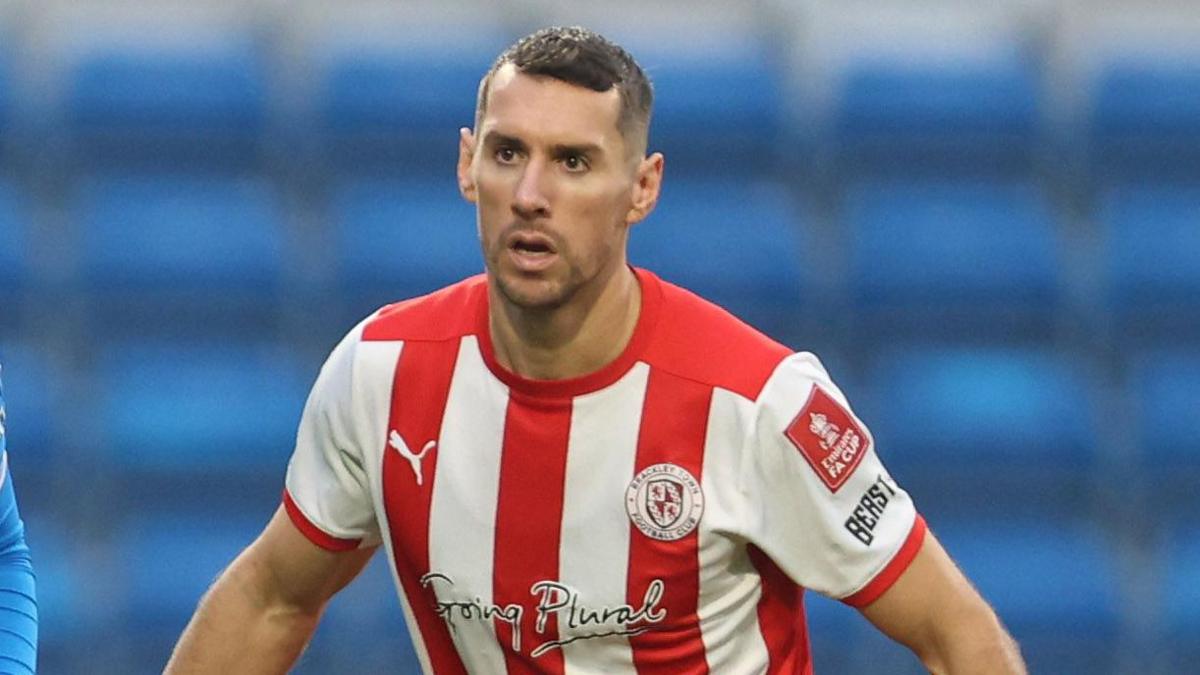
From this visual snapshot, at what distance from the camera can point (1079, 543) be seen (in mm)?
6039

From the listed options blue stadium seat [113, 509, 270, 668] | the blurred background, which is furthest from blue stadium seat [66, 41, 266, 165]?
blue stadium seat [113, 509, 270, 668]

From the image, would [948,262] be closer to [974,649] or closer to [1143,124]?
[1143,124]

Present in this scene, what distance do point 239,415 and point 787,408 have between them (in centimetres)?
335

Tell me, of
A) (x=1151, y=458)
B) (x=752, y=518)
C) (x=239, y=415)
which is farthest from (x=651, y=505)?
(x=1151, y=458)

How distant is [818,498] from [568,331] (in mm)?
386

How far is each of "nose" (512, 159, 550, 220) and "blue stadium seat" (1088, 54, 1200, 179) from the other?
4192 mm

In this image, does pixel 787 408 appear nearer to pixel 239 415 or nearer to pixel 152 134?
pixel 239 415

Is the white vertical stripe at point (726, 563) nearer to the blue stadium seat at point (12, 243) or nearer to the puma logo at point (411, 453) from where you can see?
the puma logo at point (411, 453)

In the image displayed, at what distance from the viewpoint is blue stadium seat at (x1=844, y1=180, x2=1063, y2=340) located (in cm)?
634

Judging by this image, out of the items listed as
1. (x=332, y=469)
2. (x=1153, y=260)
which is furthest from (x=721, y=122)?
(x=332, y=469)

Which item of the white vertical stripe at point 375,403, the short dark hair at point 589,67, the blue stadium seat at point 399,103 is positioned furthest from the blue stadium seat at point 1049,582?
the short dark hair at point 589,67

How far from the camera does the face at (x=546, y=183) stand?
268cm

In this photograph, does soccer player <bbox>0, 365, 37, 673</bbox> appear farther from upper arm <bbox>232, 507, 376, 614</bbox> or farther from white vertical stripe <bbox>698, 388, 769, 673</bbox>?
white vertical stripe <bbox>698, 388, 769, 673</bbox>

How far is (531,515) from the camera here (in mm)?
2859
